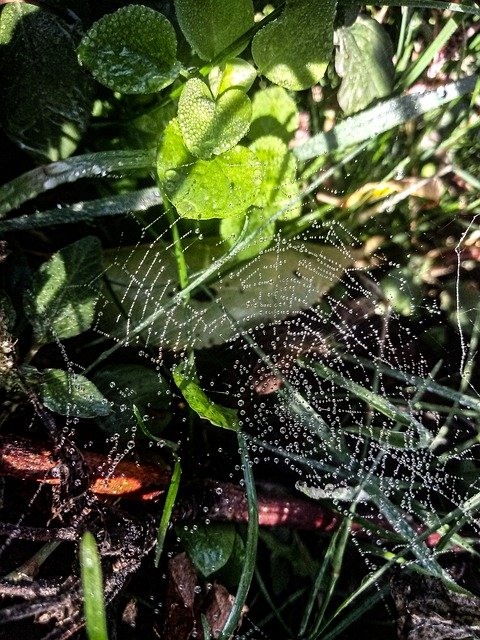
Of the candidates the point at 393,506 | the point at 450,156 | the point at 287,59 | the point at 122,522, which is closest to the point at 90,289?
the point at 122,522

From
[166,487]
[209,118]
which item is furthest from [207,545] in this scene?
[209,118]

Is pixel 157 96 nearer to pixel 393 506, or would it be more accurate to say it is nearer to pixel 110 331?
pixel 110 331

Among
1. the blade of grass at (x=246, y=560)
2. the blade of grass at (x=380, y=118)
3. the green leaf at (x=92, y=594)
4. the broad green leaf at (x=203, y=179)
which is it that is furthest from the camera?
the blade of grass at (x=380, y=118)

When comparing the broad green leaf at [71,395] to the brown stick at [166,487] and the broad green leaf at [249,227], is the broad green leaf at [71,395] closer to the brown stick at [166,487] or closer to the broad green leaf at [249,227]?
the brown stick at [166,487]

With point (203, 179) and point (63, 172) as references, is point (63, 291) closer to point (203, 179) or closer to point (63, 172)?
point (63, 172)

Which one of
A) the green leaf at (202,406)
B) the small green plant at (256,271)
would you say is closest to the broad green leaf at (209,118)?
the small green plant at (256,271)

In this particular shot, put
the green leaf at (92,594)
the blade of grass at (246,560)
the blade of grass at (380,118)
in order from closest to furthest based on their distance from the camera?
the green leaf at (92,594), the blade of grass at (246,560), the blade of grass at (380,118)
